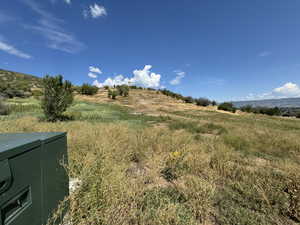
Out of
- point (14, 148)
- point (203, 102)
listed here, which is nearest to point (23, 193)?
point (14, 148)

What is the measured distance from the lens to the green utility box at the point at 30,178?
0.85 m

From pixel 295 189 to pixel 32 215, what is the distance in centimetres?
359

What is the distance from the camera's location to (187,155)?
11.9 ft

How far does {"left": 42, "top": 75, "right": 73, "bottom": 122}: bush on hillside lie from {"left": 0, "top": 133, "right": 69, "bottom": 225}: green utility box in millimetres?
8270

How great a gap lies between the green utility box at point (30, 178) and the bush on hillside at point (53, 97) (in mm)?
8270

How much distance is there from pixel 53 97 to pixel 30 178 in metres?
8.90

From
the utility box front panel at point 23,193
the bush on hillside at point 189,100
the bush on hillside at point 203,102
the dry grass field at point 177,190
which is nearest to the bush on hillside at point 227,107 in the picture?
the bush on hillside at point 203,102

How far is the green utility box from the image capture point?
854 mm

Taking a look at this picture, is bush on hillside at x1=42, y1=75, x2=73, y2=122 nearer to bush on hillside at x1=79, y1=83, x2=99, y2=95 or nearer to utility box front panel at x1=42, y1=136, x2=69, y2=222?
utility box front panel at x1=42, y1=136, x2=69, y2=222

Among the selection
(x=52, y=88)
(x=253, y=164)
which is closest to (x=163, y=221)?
(x=253, y=164)

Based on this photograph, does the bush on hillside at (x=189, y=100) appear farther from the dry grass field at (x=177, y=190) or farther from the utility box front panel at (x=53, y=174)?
the utility box front panel at (x=53, y=174)

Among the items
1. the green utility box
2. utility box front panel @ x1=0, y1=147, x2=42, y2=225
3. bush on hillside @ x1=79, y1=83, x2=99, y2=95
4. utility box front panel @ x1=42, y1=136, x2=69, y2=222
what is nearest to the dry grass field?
utility box front panel @ x1=42, y1=136, x2=69, y2=222

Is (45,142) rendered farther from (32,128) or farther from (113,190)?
(32,128)

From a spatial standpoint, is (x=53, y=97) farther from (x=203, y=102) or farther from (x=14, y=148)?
(x=203, y=102)
